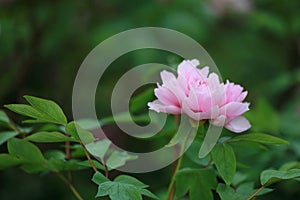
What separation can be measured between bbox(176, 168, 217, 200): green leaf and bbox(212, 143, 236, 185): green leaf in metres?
0.08

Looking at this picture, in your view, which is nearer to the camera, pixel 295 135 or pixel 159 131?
pixel 159 131

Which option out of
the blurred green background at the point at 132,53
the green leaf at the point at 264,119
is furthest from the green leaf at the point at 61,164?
the blurred green background at the point at 132,53

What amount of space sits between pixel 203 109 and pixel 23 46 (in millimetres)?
1273

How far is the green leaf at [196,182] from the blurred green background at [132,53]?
0.66m

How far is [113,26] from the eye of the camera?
1997mm

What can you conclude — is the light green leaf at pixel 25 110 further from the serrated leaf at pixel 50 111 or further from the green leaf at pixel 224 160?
the green leaf at pixel 224 160

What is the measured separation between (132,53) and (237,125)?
47.3 inches

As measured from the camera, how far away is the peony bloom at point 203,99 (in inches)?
31.0

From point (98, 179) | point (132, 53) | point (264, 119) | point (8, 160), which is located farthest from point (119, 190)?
point (132, 53)

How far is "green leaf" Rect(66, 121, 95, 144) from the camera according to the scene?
770mm

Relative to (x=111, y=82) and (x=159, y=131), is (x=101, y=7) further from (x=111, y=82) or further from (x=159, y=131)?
(x=159, y=131)

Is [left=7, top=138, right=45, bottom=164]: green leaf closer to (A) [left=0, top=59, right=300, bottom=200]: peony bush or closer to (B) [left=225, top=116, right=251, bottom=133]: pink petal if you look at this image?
(A) [left=0, top=59, right=300, bottom=200]: peony bush

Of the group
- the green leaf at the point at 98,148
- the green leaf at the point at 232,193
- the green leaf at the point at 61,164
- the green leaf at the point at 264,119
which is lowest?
the green leaf at the point at 264,119

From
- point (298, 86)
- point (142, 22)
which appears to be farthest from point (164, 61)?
point (298, 86)
